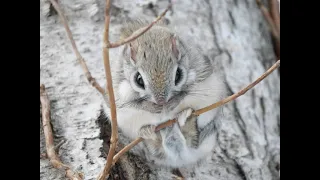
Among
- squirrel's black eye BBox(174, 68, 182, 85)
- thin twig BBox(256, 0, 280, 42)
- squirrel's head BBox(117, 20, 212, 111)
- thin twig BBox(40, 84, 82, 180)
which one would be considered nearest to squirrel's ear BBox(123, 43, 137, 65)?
squirrel's head BBox(117, 20, 212, 111)

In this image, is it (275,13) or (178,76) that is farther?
(275,13)

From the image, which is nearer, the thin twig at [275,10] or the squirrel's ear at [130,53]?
the squirrel's ear at [130,53]

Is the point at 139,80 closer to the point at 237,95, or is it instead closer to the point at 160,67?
the point at 160,67

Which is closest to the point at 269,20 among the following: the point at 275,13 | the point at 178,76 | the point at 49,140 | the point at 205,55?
the point at 275,13

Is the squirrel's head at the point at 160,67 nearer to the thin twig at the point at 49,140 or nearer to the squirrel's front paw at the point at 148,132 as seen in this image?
the squirrel's front paw at the point at 148,132

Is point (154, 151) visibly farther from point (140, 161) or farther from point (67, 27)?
point (67, 27)

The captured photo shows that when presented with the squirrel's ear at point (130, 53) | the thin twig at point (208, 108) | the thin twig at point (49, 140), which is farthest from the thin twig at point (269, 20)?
the thin twig at point (49, 140)

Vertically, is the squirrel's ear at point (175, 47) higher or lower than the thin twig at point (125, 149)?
higher
